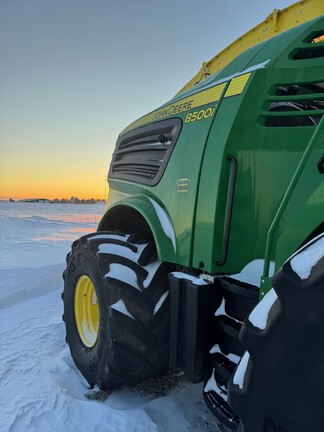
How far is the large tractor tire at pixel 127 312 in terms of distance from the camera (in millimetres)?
2303

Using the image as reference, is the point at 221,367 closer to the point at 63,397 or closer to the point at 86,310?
the point at 63,397

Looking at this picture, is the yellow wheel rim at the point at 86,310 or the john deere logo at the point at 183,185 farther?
the yellow wheel rim at the point at 86,310

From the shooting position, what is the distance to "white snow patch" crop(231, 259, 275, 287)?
1.90 meters

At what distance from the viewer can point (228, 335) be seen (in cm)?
200

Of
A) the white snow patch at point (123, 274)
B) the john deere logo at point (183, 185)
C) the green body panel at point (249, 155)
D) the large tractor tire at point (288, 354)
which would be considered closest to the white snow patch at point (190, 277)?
the green body panel at point (249, 155)

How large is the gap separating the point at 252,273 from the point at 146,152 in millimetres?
1456

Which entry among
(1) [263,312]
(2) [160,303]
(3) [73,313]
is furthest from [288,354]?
(3) [73,313]

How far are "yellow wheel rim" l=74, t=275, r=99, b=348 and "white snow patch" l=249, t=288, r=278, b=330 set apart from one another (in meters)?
1.95

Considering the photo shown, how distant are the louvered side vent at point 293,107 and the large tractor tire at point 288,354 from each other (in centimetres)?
98

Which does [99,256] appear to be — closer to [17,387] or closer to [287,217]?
[17,387]

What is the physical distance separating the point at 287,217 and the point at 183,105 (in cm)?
134

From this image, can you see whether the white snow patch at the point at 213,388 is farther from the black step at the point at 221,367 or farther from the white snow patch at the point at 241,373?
the white snow patch at the point at 241,373

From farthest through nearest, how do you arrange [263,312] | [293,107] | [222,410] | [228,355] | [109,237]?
[109,237] → [293,107] → [228,355] → [222,410] → [263,312]

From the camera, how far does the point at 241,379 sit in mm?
1307
